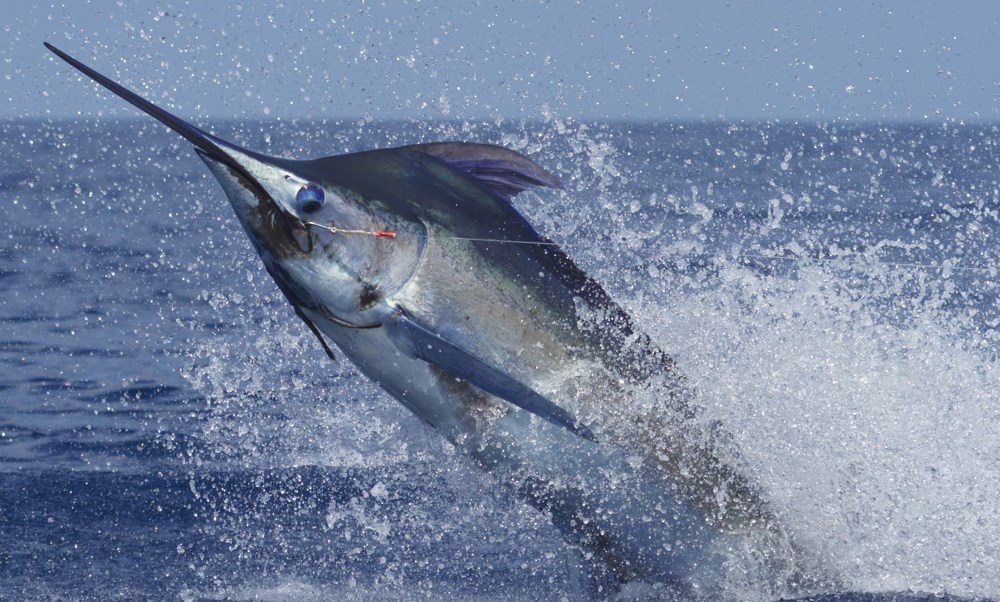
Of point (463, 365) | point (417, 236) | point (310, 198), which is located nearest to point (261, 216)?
point (310, 198)

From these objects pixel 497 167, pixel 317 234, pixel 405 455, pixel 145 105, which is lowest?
pixel 145 105

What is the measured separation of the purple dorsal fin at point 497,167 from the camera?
377 centimetres

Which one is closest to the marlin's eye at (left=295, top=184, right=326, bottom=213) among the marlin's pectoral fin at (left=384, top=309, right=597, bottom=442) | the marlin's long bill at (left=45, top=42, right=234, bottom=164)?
the marlin's long bill at (left=45, top=42, right=234, bottom=164)

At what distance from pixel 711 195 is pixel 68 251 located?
1254cm

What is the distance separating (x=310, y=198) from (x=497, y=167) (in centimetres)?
82

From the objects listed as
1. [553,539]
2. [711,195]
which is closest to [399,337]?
[553,539]

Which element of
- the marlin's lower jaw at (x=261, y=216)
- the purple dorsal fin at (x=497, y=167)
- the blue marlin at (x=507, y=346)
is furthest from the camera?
the purple dorsal fin at (x=497, y=167)

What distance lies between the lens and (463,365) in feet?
11.2

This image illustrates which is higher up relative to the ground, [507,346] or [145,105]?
[507,346]

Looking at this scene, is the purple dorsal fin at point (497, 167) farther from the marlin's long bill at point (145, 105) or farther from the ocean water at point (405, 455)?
the marlin's long bill at point (145, 105)

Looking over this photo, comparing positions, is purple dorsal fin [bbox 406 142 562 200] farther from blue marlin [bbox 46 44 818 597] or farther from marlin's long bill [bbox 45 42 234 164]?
marlin's long bill [bbox 45 42 234 164]

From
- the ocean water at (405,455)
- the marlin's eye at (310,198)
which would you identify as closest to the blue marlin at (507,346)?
the marlin's eye at (310,198)

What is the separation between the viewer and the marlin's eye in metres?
3.23

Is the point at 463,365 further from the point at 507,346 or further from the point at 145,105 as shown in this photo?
the point at 145,105
